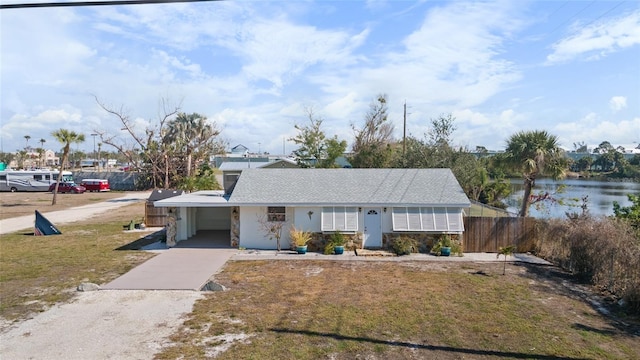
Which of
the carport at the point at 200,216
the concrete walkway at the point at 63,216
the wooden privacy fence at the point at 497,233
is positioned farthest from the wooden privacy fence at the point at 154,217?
the wooden privacy fence at the point at 497,233

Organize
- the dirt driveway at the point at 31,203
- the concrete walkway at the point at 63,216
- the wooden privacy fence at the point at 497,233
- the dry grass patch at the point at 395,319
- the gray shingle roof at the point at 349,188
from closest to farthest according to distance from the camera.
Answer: the dry grass patch at the point at 395,319 → the gray shingle roof at the point at 349,188 → the wooden privacy fence at the point at 497,233 → the concrete walkway at the point at 63,216 → the dirt driveway at the point at 31,203

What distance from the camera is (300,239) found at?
1661 centimetres

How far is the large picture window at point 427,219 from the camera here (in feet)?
55.4

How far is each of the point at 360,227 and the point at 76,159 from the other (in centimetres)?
11185

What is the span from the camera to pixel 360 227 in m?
17.4

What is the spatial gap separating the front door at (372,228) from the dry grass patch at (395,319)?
3255 millimetres

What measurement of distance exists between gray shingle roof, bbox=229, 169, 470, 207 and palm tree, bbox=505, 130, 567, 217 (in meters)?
3.42

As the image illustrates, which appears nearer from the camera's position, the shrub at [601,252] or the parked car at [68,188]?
the shrub at [601,252]

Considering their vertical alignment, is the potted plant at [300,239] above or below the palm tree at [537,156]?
below

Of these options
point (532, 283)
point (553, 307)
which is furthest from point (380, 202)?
point (553, 307)

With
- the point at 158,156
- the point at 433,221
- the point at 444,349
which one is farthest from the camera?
the point at 158,156

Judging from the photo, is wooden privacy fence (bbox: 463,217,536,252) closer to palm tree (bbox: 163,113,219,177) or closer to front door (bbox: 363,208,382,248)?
front door (bbox: 363,208,382,248)

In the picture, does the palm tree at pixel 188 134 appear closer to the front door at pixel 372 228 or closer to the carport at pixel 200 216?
the carport at pixel 200 216

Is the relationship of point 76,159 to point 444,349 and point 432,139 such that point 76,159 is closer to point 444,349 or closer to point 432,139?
point 432,139
